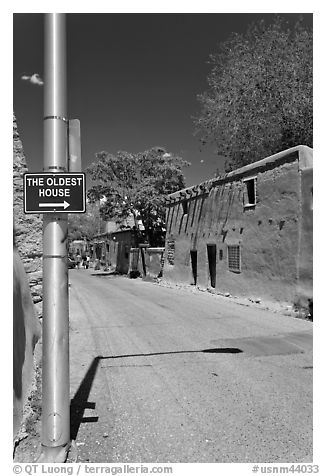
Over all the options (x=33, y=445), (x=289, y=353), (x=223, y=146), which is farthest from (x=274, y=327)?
(x=223, y=146)

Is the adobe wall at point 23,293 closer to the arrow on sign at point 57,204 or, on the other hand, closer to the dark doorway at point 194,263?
the arrow on sign at point 57,204

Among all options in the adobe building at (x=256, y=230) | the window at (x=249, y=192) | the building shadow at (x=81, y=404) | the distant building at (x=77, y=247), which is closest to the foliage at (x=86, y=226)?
the distant building at (x=77, y=247)

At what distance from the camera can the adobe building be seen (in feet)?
37.9

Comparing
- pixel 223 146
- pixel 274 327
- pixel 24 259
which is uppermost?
pixel 223 146

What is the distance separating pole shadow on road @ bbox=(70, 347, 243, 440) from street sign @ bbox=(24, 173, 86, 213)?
226cm

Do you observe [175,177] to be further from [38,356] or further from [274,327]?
[38,356]

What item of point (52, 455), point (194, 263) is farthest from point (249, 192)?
point (52, 455)

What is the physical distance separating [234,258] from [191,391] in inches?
418

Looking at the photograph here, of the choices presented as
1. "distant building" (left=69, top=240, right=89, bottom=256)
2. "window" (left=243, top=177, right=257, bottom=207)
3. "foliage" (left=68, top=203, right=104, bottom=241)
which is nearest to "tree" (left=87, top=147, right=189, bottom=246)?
"window" (left=243, top=177, right=257, bottom=207)

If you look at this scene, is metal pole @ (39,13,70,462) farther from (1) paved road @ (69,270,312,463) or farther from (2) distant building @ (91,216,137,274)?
(2) distant building @ (91,216,137,274)

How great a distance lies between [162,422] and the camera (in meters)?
4.12

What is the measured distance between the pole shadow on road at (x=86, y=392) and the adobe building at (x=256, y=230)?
513 cm

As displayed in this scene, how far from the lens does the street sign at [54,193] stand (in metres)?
3.16
